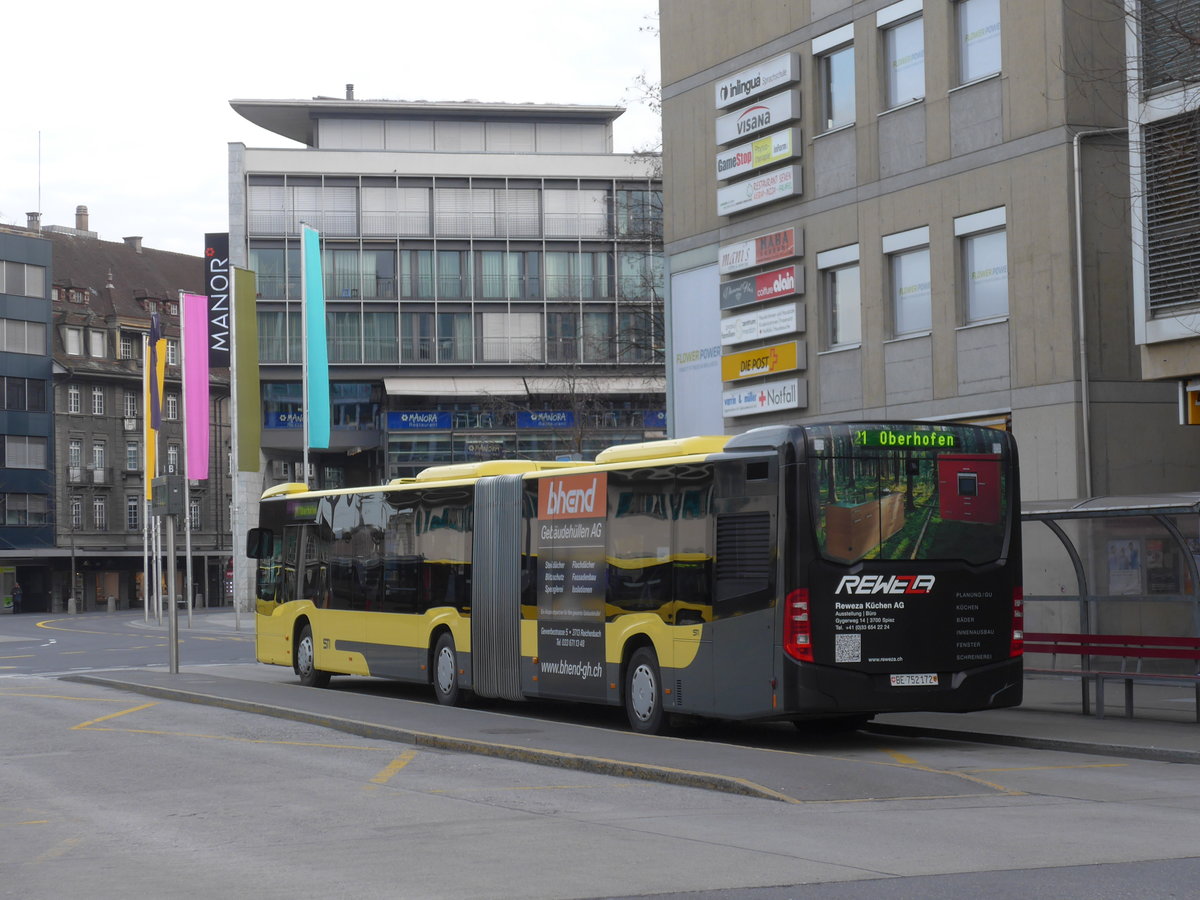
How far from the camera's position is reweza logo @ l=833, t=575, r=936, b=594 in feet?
51.2

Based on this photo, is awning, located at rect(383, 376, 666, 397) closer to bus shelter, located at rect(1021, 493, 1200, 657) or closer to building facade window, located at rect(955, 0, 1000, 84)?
building facade window, located at rect(955, 0, 1000, 84)

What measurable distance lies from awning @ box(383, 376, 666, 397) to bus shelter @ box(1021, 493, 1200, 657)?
55.1 metres

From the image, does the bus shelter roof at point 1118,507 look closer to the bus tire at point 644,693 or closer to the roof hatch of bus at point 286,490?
the bus tire at point 644,693

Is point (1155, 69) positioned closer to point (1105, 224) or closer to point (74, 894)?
point (1105, 224)

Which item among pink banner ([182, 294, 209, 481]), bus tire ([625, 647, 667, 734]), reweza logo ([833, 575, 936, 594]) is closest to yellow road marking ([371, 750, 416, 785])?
bus tire ([625, 647, 667, 734])

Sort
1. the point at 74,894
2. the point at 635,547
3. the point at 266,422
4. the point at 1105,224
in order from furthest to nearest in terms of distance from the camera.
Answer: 1. the point at 266,422
2. the point at 1105,224
3. the point at 635,547
4. the point at 74,894

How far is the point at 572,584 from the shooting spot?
1908cm

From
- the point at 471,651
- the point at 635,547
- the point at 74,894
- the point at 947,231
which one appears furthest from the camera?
the point at 947,231

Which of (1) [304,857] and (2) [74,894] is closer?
(2) [74,894]

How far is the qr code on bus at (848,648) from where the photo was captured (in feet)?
51.0

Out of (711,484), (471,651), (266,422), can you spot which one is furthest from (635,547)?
(266,422)

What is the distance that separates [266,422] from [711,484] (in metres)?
60.8

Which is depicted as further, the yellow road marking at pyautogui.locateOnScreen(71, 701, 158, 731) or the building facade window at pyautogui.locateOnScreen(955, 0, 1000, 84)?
the building facade window at pyautogui.locateOnScreen(955, 0, 1000, 84)

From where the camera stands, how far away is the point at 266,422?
7538cm
